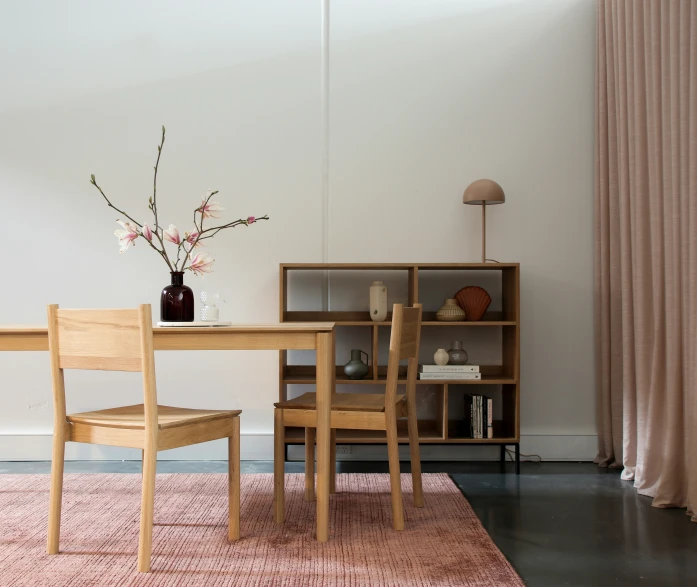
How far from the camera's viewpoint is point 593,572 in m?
2.41

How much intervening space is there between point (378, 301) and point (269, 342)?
1.45 meters

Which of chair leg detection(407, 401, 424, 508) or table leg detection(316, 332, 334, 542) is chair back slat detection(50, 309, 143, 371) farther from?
chair leg detection(407, 401, 424, 508)

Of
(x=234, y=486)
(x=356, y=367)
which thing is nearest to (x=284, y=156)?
(x=356, y=367)

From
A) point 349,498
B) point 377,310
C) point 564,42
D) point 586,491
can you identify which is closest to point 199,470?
point 349,498

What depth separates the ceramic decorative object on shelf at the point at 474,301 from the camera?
4.07m

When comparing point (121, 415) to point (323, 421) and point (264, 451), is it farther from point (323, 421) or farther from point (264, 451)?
point (264, 451)

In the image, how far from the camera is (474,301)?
4.07 metres

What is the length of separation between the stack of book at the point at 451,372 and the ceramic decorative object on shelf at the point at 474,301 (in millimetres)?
286

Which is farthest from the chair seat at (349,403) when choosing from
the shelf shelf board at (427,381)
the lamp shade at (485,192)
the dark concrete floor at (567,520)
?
the lamp shade at (485,192)

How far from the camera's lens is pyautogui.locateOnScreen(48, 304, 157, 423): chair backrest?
7.74ft

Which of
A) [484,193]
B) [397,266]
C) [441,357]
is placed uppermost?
[484,193]

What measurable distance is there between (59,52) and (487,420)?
3304 mm

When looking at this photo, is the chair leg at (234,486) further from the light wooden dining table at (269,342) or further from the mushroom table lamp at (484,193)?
the mushroom table lamp at (484,193)

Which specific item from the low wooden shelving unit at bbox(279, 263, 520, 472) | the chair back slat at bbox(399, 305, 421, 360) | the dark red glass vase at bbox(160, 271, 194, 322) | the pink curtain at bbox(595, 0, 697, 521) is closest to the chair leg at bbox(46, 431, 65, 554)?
the dark red glass vase at bbox(160, 271, 194, 322)
